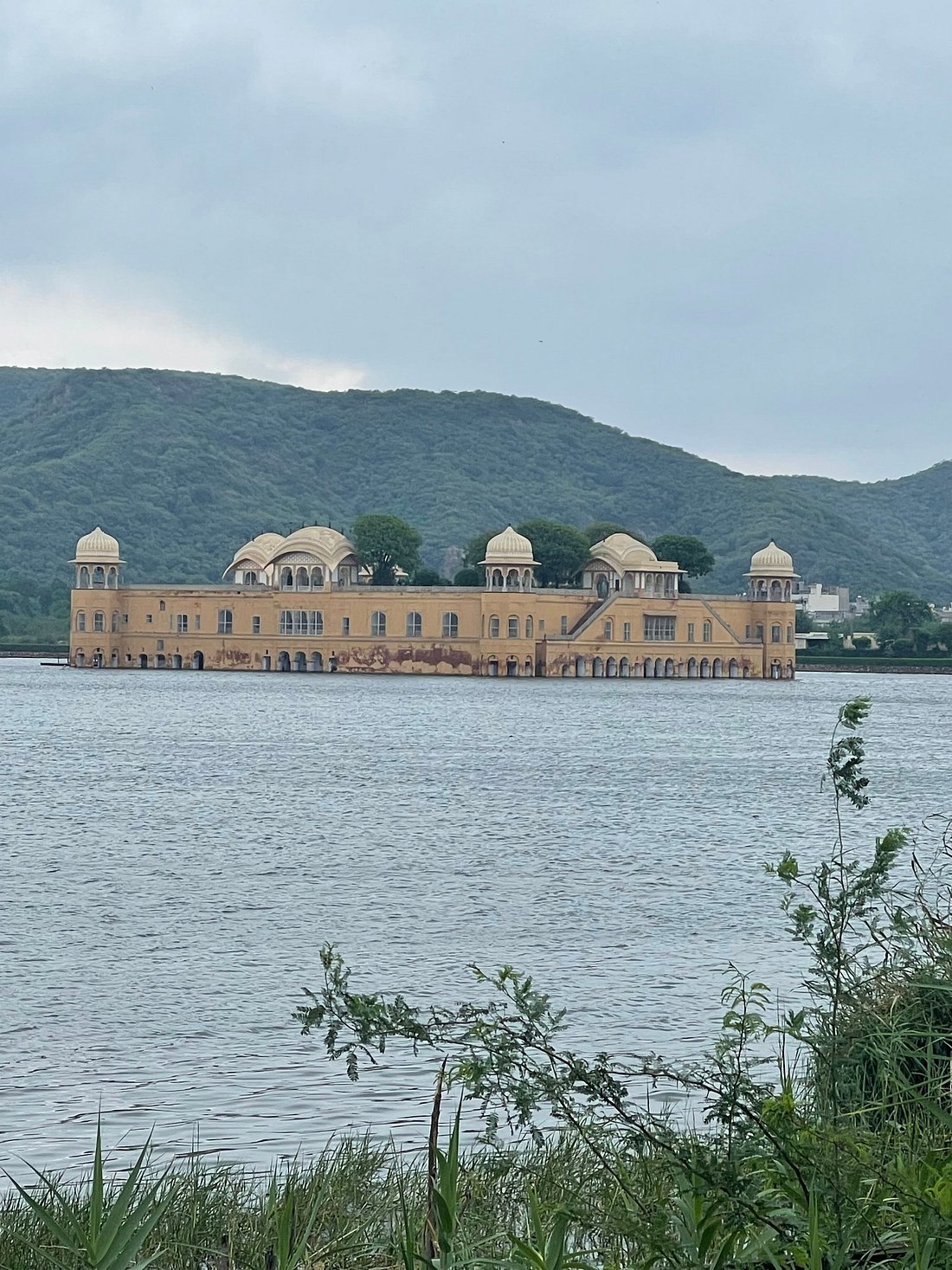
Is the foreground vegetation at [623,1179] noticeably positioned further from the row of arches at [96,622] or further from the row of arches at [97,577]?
the row of arches at [97,577]

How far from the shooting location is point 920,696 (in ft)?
244

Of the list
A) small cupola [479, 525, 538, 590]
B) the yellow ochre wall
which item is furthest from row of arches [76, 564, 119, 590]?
small cupola [479, 525, 538, 590]

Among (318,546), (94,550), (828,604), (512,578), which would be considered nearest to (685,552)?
(512,578)

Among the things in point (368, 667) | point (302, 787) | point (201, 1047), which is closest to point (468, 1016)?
point (201, 1047)

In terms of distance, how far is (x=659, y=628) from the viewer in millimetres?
82938

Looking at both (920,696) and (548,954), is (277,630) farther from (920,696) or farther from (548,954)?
(548,954)

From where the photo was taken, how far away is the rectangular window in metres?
82.7

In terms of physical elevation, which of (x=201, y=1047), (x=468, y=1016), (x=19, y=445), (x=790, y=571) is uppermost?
(x=19, y=445)

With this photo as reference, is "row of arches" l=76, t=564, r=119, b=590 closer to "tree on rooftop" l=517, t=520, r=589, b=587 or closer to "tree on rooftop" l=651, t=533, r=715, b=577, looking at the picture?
"tree on rooftop" l=517, t=520, r=589, b=587

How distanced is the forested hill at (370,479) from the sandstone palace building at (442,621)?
134 feet

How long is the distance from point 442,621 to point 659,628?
9854 mm

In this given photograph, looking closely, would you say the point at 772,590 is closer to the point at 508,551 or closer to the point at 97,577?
the point at 508,551

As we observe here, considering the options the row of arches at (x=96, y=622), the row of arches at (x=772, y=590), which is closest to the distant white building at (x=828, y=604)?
the row of arches at (x=772, y=590)

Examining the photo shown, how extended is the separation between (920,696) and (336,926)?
6301 cm
